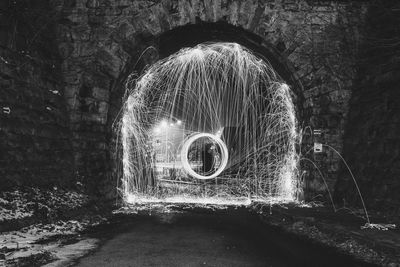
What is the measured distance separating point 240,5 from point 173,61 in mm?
3723

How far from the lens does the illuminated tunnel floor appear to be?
16.5 ft

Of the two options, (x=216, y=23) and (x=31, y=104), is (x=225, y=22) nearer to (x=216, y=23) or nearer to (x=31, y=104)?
(x=216, y=23)

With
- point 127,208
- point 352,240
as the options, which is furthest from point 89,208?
point 352,240

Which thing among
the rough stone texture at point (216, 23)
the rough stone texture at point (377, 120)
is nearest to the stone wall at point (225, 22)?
the rough stone texture at point (216, 23)

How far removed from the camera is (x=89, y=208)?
891cm

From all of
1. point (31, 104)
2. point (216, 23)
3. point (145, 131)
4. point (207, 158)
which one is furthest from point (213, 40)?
point (207, 158)

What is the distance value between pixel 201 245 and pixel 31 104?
16.9ft

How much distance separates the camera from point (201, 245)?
19.7 feet

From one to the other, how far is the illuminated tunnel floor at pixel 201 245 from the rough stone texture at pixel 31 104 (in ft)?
A: 6.55

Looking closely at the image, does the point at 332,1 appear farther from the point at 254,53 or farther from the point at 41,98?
the point at 41,98

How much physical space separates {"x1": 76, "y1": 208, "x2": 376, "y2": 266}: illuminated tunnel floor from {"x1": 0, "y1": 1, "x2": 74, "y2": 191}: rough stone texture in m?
2.00

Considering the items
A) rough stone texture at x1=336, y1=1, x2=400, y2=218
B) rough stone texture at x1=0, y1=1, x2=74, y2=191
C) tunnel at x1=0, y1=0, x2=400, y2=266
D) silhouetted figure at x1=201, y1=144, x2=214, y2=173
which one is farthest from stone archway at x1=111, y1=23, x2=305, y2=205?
silhouetted figure at x1=201, y1=144, x2=214, y2=173

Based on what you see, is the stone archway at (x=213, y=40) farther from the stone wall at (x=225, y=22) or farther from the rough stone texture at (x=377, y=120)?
the rough stone texture at (x=377, y=120)

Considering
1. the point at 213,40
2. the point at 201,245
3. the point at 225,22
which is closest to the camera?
the point at 201,245
